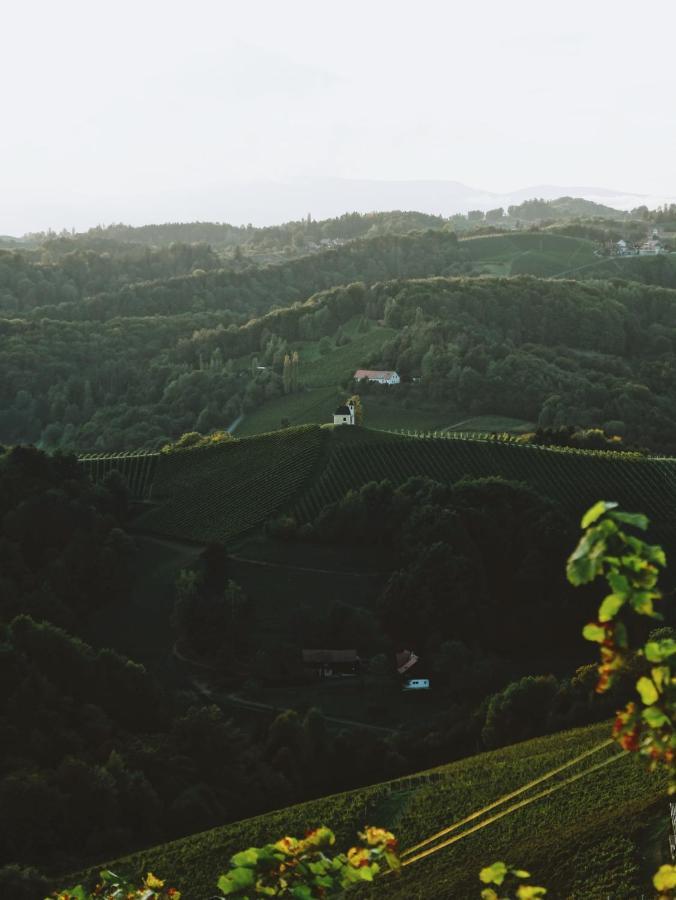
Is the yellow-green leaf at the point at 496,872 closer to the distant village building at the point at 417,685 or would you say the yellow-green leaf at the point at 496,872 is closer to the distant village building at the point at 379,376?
the distant village building at the point at 417,685

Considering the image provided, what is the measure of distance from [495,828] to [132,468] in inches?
1598

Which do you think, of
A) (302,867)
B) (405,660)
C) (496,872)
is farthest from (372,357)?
(496,872)

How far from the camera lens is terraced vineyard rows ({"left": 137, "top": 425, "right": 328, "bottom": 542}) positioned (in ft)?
172

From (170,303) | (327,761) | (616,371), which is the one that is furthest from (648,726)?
(170,303)

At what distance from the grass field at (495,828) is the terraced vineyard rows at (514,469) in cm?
2514

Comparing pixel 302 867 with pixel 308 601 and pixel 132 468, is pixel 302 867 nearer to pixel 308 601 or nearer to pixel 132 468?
pixel 308 601

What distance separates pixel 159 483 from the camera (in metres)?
57.6

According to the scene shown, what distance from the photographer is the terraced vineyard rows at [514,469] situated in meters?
53.4

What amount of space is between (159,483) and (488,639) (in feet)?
68.9

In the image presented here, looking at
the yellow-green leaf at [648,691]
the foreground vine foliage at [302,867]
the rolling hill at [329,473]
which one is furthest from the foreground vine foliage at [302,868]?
the rolling hill at [329,473]

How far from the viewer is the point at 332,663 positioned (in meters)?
42.1

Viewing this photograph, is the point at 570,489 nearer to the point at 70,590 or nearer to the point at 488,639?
the point at 488,639

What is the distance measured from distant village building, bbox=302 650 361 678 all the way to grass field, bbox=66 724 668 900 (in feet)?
41.3

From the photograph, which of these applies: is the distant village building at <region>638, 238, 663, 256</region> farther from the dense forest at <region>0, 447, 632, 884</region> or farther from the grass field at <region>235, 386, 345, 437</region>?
the dense forest at <region>0, 447, 632, 884</region>
